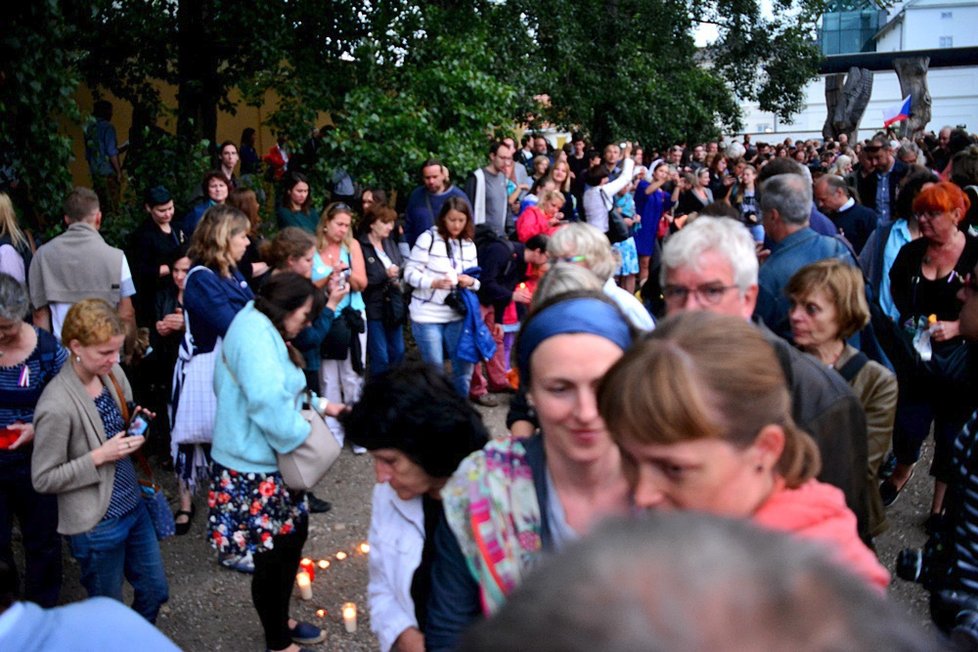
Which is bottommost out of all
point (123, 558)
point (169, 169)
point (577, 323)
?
point (123, 558)

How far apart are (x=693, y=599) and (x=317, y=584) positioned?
495cm

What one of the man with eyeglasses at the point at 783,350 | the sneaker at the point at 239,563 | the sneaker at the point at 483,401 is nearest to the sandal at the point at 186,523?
the sneaker at the point at 239,563

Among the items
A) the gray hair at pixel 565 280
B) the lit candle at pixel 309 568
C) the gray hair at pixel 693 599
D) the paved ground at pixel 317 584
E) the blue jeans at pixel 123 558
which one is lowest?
the paved ground at pixel 317 584

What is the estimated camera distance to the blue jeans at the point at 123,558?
4.14 meters

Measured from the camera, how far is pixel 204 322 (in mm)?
5637

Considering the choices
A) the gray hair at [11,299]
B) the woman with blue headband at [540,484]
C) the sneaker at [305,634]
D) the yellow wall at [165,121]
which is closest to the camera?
the woman with blue headband at [540,484]

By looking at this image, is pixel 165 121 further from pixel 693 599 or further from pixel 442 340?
pixel 693 599

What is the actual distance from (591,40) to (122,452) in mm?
15880

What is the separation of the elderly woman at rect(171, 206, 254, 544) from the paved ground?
0.94ft

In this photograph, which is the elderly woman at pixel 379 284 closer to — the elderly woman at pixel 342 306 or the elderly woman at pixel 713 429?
the elderly woman at pixel 342 306

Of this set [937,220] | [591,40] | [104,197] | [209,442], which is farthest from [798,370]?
[591,40]

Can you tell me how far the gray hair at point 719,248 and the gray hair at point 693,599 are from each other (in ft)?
8.03

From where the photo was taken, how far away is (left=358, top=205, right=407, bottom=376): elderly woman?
25.0ft

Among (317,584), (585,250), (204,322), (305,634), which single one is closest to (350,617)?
(305,634)
